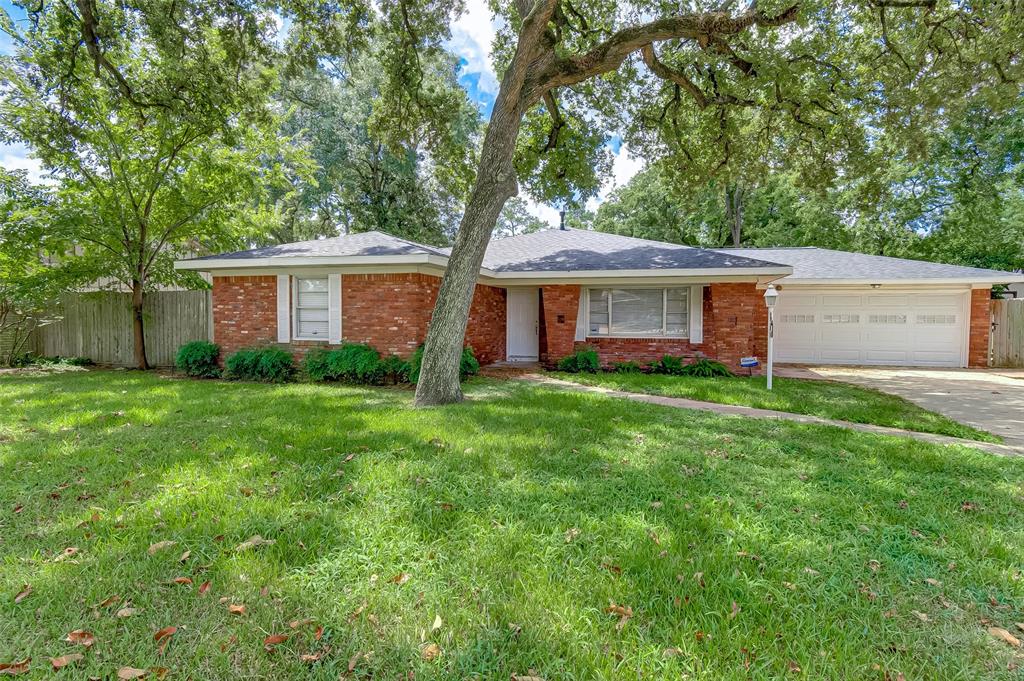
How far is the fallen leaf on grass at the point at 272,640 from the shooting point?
2.10 meters

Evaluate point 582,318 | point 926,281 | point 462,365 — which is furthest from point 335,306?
point 926,281

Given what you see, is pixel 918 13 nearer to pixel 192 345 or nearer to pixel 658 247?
pixel 658 247

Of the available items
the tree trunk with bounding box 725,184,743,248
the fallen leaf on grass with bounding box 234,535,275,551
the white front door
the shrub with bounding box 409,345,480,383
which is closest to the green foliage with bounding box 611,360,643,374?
the white front door

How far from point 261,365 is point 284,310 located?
138 cm

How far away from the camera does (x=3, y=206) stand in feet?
34.7

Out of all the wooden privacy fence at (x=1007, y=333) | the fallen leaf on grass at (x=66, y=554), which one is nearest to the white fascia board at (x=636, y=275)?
the wooden privacy fence at (x=1007, y=333)

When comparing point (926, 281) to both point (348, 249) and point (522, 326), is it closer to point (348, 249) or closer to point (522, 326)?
point (522, 326)

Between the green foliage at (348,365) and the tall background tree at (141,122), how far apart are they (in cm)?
503

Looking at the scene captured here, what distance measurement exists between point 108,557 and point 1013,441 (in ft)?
28.6

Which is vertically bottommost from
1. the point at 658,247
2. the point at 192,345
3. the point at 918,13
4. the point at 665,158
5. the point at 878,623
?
the point at 878,623

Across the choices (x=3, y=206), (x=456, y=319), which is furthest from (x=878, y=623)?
(x=3, y=206)

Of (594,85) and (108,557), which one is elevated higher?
(594,85)

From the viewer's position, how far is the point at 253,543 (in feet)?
9.48

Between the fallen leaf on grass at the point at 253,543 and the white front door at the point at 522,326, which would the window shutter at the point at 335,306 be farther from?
the fallen leaf on grass at the point at 253,543
